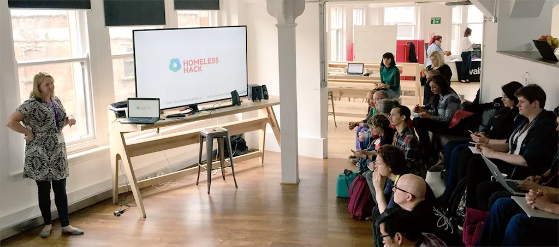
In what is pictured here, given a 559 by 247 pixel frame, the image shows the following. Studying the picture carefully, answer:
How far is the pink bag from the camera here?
143 inches

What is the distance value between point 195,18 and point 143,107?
7.51 ft

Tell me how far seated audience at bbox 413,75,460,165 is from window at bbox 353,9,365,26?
32.7 feet

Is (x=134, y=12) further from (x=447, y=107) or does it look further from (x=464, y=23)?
(x=464, y=23)

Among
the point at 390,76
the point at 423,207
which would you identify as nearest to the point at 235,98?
the point at 390,76

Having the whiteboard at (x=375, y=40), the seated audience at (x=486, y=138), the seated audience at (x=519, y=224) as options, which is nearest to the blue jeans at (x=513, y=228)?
the seated audience at (x=519, y=224)

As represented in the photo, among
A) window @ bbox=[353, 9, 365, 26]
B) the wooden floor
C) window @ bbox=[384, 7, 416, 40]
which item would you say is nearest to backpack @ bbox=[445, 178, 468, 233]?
the wooden floor

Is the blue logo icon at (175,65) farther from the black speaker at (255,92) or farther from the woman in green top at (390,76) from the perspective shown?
the woman in green top at (390,76)

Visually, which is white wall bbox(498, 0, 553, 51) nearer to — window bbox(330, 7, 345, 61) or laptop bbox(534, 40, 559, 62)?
laptop bbox(534, 40, 559, 62)

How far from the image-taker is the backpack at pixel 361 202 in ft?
17.5

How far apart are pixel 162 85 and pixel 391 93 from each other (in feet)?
11.3

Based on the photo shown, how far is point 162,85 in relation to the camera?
627cm

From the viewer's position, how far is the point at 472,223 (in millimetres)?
3691

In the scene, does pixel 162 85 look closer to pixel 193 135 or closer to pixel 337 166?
pixel 193 135

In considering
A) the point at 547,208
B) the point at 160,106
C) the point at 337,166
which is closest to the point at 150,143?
the point at 160,106
